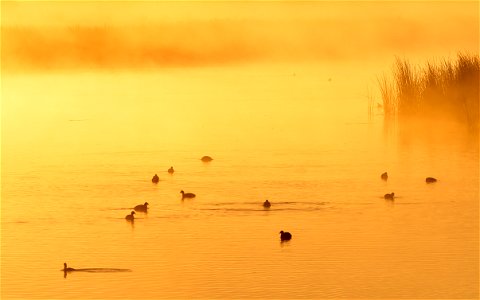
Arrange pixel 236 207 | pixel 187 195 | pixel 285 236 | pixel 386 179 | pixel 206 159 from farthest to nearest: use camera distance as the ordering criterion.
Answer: pixel 206 159
pixel 386 179
pixel 187 195
pixel 236 207
pixel 285 236

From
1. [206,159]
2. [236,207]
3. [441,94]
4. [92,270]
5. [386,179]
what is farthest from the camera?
[441,94]

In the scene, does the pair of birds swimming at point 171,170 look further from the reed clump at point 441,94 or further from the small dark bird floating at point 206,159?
the reed clump at point 441,94

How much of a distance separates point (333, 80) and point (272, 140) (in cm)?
1607

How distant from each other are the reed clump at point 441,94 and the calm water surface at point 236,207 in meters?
0.94

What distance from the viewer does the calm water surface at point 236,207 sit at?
44.2 ft

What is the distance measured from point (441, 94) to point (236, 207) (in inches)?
416

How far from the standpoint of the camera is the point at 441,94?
2692 cm

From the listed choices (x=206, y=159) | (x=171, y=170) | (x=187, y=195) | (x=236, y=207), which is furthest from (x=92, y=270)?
(x=206, y=159)

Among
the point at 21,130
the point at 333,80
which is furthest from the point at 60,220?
the point at 333,80

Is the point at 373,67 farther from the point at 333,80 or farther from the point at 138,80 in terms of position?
the point at 138,80

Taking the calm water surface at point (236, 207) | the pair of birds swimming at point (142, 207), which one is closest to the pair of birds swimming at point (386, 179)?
the calm water surface at point (236, 207)

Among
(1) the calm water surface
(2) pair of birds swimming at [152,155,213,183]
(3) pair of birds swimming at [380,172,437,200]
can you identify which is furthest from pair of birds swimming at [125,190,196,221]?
(3) pair of birds swimming at [380,172,437,200]

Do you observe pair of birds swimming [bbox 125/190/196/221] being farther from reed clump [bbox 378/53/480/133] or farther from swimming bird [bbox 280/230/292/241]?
reed clump [bbox 378/53/480/133]

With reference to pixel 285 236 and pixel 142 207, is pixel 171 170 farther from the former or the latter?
pixel 285 236
